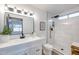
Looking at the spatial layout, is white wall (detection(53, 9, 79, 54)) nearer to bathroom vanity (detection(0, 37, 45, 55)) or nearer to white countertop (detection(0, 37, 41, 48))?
bathroom vanity (detection(0, 37, 45, 55))

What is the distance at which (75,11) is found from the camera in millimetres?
855

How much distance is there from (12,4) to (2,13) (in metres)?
0.14

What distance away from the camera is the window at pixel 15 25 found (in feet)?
2.77

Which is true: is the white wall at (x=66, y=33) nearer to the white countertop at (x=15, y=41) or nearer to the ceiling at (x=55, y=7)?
the ceiling at (x=55, y=7)

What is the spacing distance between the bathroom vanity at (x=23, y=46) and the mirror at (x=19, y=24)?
0.09 meters

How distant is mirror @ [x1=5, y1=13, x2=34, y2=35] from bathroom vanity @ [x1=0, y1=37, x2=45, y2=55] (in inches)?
3.7

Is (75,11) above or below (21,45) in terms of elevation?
above

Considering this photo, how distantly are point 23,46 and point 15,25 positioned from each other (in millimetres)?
241

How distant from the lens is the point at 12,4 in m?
0.83

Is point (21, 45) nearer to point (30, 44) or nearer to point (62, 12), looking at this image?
point (30, 44)
